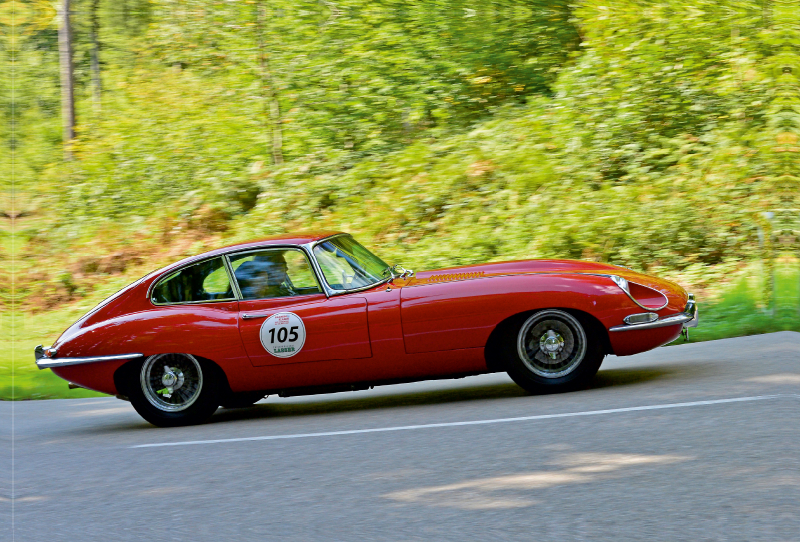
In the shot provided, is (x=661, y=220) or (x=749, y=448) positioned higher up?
(x=661, y=220)

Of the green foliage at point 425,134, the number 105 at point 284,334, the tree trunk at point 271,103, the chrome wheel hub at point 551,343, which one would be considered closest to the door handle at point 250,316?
the number 105 at point 284,334

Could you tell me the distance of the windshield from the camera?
6895 millimetres

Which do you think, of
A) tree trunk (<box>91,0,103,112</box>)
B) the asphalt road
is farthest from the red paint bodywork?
tree trunk (<box>91,0,103,112</box>)

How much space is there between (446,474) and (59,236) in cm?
1394

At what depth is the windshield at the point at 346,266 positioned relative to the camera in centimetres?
689

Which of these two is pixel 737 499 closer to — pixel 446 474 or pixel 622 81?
pixel 446 474

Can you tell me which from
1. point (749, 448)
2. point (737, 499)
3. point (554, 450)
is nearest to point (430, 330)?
point (554, 450)

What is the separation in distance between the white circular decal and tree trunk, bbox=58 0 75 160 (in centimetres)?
1367

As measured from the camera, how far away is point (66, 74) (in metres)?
19.1

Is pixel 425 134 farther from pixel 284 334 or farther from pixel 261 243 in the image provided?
pixel 284 334

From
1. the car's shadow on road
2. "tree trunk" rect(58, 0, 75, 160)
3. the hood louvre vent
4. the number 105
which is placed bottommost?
the car's shadow on road

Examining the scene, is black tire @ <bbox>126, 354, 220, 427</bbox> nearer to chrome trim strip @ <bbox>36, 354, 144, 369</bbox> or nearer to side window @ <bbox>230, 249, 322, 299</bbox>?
chrome trim strip @ <bbox>36, 354, 144, 369</bbox>

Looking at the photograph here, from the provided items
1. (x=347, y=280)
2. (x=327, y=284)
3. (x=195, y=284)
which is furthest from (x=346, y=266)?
(x=195, y=284)

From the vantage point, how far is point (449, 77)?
15.6 metres
